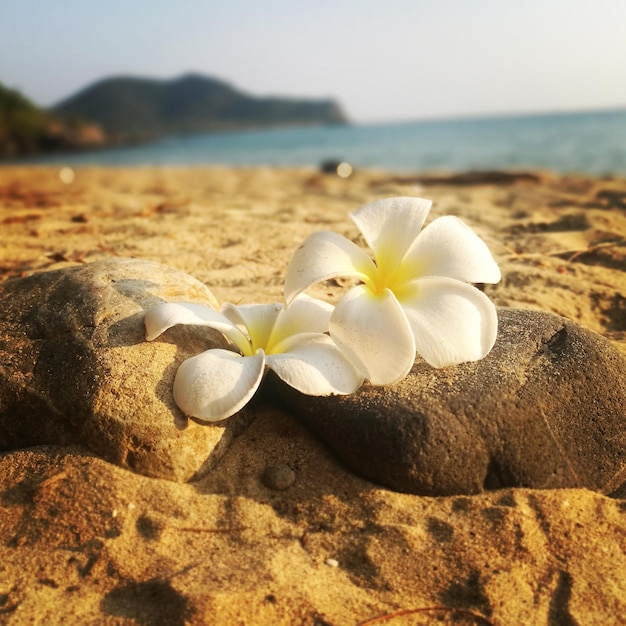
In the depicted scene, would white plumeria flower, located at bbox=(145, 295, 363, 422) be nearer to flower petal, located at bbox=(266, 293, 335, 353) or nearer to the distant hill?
flower petal, located at bbox=(266, 293, 335, 353)

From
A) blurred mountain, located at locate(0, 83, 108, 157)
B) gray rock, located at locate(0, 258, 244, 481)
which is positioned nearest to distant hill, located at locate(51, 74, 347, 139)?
blurred mountain, located at locate(0, 83, 108, 157)

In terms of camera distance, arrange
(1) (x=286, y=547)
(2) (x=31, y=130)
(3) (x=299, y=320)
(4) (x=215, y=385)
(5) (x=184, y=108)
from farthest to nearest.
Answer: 1. (5) (x=184, y=108)
2. (2) (x=31, y=130)
3. (3) (x=299, y=320)
4. (4) (x=215, y=385)
5. (1) (x=286, y=547)

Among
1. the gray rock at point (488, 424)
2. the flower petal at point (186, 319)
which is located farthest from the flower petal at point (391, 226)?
the flower petal at point (186, 319)

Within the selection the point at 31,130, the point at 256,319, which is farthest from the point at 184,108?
the point at 256,319

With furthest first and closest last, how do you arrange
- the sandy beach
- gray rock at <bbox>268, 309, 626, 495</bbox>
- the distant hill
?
the distant hill, gray rock at <bbox>268, 309, 626, 495</bbox>, the sandy beach

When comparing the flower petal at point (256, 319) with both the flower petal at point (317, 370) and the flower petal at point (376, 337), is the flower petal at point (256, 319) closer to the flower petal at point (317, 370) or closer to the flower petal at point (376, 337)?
the flower petal at point (317, 370)

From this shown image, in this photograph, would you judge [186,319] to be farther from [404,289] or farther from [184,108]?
[184,108]

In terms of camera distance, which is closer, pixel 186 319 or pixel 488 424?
Result: pixel 488 424
